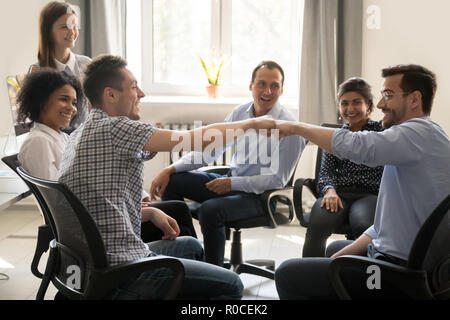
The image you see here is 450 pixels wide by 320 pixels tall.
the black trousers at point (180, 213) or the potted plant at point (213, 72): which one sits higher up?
the potted plant at point (213, 72)

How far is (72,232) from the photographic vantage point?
1.65 meters

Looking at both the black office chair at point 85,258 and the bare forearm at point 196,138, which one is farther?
the bare forearm at point 196,138

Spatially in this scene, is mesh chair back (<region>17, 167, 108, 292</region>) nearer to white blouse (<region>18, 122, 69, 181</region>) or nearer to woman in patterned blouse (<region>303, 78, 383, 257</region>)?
white blouse (<region>18, 122, 69, 181</region>)

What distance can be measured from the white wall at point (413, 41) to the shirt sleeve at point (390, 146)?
8.12 feet

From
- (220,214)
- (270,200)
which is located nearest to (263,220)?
(270,200)

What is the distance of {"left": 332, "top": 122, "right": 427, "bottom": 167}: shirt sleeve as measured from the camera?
1.75 metres

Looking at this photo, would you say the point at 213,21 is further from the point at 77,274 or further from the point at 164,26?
the point at 77,274

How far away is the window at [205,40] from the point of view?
195 inches

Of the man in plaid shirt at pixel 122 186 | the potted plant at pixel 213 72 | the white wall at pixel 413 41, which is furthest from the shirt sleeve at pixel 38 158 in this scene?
the white wall at pixel 413 41

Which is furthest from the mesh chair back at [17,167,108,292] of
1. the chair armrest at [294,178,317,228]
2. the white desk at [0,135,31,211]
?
the chair armrest at [294,178,317,228]

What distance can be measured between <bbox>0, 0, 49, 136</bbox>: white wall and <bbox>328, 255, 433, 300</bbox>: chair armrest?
116 inches

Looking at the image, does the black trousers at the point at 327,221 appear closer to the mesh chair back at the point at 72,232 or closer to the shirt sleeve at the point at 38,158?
the shirt sleeve at the point at 38,158

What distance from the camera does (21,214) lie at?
4.54m
